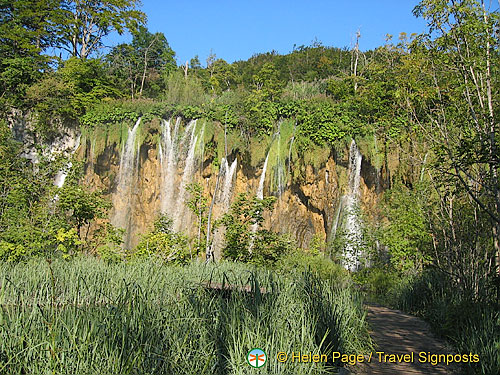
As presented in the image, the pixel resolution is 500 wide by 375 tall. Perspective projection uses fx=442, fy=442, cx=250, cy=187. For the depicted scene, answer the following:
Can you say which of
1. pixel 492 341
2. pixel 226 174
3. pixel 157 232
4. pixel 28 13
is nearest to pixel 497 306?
pixel 492 341

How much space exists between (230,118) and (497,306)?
42.1ft

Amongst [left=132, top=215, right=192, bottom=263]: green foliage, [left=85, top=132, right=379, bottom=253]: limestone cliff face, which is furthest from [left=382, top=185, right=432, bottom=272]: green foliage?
[left=132, top=215, right=192, bottom=263]: green foliage

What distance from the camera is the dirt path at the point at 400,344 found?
15.5 feet

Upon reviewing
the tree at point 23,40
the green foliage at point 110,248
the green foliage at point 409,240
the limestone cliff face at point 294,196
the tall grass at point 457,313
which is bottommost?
the tall grass at point 457,313

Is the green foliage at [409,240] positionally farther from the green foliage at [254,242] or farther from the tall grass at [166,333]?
the tall grass at [166,333]

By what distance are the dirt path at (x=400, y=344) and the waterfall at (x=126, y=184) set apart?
12.5 metres

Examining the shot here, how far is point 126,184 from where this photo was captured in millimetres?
18172

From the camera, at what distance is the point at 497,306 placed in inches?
223

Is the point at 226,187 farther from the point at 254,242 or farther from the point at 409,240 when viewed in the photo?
the point at 409,240

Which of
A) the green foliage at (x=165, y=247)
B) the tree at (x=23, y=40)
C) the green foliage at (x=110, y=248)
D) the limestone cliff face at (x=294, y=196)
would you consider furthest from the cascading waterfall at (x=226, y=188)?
the tree at (x=23, y=40)

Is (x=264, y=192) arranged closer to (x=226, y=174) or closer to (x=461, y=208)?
(x=226, y=174)

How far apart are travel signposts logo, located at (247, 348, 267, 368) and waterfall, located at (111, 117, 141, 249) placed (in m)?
15.3

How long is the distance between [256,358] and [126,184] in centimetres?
1555

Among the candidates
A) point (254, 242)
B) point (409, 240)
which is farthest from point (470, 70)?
point (254, 242)
